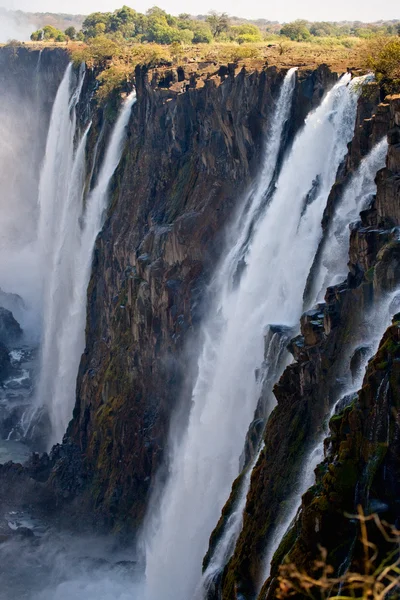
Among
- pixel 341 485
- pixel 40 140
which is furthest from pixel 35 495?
pixel 40 140

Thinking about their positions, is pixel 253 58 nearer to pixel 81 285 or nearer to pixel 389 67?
pixel 389 67

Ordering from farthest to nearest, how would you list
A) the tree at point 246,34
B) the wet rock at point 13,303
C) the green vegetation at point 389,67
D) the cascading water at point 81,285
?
the tree at point 246,34, the wet rock at point 13,303, the cascading water at point 81,285, the green vegetation at point 389,67

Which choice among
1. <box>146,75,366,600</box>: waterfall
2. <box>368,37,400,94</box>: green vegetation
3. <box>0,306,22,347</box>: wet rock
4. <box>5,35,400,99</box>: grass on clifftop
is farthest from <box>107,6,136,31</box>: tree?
<box>368,37,400,94</box>: green vegetation

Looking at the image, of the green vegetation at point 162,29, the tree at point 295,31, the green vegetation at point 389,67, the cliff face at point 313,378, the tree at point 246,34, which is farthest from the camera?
the green vegetation at point 162,29

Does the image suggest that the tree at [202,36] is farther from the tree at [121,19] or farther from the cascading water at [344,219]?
the cascading water at [344,219]

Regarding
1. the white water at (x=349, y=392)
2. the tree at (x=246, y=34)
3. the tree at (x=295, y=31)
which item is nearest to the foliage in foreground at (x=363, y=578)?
the white water at (x=349, y=392)

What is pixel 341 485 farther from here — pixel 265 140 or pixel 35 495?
pixel 35 495

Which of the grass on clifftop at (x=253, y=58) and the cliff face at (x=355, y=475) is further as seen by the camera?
the grass on clifftop at (x=253, y=58)
